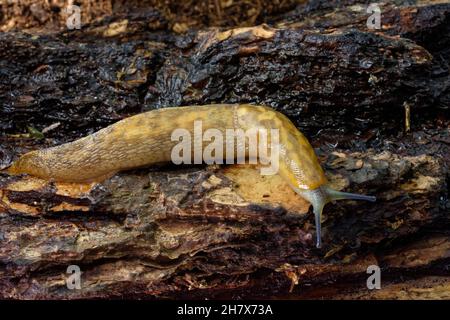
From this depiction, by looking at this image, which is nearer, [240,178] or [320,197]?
[320,197]

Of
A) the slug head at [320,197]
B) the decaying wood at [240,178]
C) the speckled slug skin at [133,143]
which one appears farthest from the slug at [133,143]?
the slug head at [320,197]

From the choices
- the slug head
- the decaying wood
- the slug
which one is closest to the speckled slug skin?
the slug

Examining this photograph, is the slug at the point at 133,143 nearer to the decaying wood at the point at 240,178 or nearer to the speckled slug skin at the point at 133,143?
the speckled slug skin at the point at 133,143

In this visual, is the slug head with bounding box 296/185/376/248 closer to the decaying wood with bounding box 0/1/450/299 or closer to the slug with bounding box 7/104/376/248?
the decaying wood with bounding box 0/1/450/299

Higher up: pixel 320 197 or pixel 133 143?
pixel 133 143

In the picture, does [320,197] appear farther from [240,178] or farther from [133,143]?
[133,143]

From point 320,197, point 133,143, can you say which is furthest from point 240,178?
point 133,143
